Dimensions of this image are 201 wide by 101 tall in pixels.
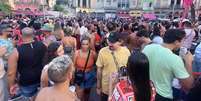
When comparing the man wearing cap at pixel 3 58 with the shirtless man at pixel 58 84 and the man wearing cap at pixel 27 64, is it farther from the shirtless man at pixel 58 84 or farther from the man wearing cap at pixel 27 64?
the shirtless man at pixel 58 84

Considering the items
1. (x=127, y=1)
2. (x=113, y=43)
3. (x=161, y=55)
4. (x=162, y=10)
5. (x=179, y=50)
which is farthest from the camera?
(x=127, y=1)

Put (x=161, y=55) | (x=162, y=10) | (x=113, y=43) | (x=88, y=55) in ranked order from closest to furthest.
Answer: (x=161, y=55)
(x=113, y=43)
(x=88, y=55)
(x=162, y=10)

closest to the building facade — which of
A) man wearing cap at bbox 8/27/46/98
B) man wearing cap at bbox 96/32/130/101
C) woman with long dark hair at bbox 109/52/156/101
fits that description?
man wearing cap at bbox 8/27/46/98

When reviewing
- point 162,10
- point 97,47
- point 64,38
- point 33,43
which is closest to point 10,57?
point 33,43

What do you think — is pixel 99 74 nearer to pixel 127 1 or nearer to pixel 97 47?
pixel 97 47

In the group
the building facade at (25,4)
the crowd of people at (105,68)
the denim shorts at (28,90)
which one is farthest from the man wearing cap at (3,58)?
the building facade at (25,4)

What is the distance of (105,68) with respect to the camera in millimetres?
5699

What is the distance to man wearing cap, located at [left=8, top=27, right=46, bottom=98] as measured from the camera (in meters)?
5.64

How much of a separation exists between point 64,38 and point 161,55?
368 centimetres

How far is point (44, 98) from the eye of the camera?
338cm

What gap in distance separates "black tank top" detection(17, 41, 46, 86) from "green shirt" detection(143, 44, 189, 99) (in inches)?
77.4

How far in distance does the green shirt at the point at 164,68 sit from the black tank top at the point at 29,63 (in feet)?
6.45

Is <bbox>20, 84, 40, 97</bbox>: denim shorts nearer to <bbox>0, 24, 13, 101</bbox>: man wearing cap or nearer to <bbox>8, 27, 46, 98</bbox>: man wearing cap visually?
<bbox>8, 27, 46, 98</bbox>: man wearing cap

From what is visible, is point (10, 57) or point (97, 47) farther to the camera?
point (97, 47)
